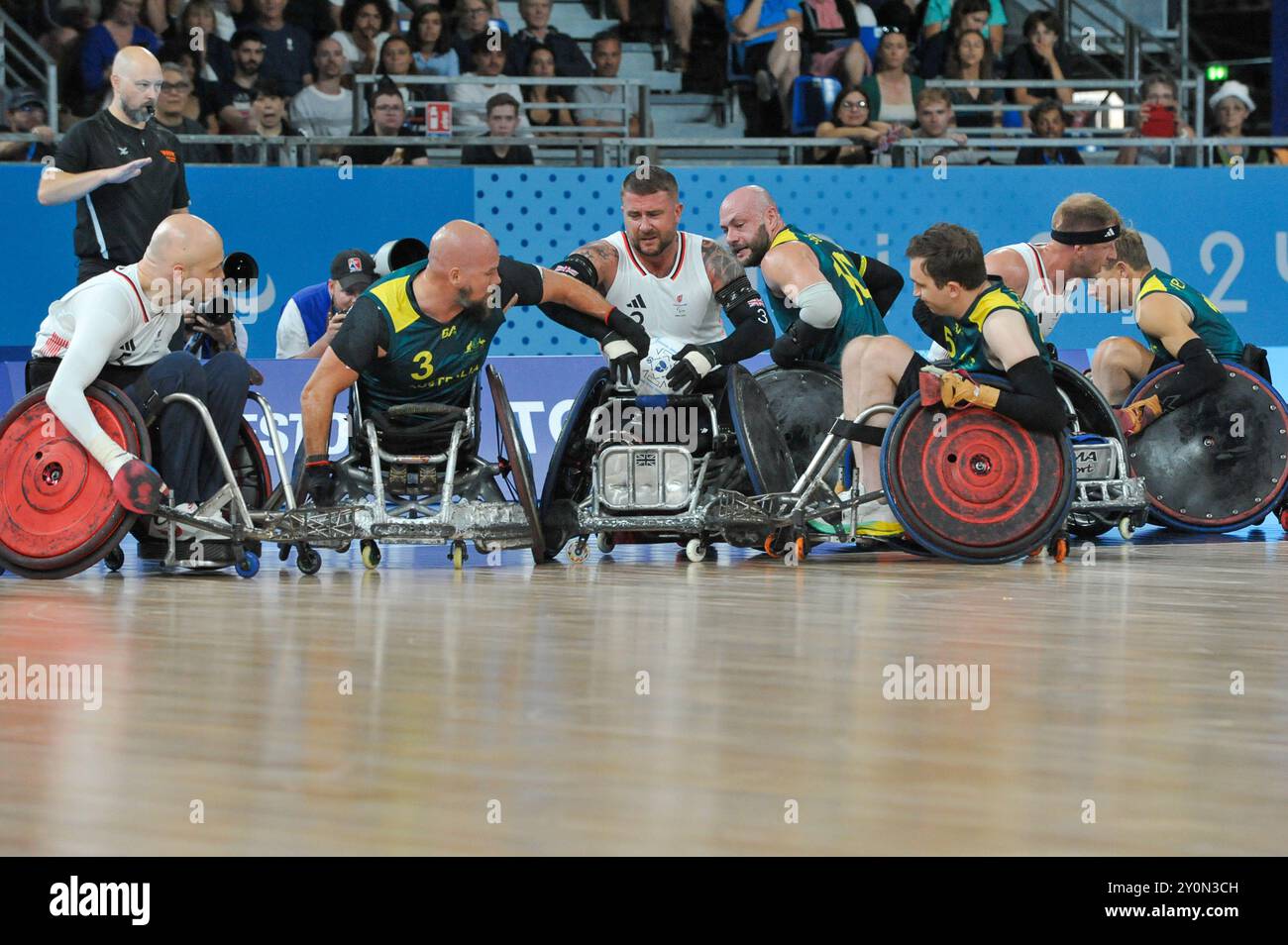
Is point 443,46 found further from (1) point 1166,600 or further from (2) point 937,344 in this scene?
(1) point 1166,600

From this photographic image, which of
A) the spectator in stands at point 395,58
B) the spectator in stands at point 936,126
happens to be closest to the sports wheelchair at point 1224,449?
the spectator in stands at point 936,126

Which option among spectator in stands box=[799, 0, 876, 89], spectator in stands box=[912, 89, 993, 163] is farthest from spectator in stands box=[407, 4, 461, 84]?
spectator in stands box=[912, 89, 993, 163]

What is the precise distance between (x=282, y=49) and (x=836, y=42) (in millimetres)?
4008

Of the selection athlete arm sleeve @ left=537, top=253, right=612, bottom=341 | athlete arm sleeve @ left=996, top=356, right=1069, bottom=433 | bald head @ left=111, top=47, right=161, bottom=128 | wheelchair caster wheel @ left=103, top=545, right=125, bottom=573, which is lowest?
wheelchair caster wheel @ left=103, top=545, right=125, bottom=573

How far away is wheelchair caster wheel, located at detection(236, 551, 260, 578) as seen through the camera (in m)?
6.66

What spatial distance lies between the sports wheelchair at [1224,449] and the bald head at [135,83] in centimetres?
428

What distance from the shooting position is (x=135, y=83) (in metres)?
7.20

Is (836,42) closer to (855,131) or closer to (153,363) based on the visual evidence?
(855,131)

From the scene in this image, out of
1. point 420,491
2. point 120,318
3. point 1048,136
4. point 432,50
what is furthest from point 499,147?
point 120,318

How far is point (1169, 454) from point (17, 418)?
186 inches

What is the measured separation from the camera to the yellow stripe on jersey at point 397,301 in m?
6.77

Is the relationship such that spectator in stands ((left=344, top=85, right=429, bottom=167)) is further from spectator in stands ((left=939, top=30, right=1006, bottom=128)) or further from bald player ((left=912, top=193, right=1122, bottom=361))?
bald player ((left=912, top=193, right=1122, bottom=361))

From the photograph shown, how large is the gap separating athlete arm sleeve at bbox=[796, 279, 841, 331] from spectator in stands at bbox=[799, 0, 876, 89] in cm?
598

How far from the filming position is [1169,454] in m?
7.96
